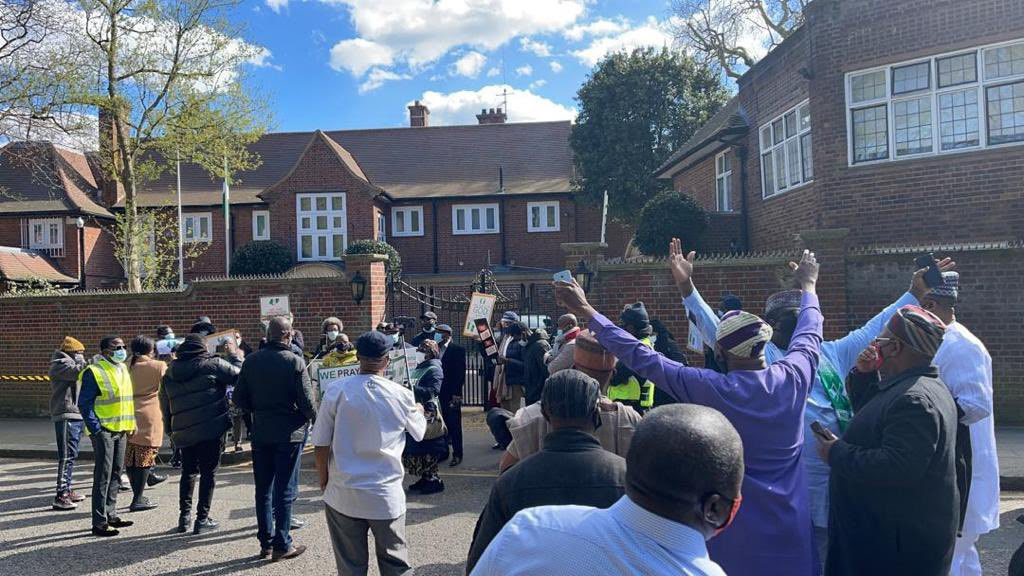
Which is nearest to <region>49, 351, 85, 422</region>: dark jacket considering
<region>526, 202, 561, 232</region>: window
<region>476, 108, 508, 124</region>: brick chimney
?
<region>526, 202, 561, 232</region>: window

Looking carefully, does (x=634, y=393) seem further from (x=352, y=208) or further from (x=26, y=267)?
(x=26, y=267)

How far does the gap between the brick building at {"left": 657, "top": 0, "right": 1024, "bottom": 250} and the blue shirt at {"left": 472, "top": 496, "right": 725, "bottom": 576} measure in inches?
493

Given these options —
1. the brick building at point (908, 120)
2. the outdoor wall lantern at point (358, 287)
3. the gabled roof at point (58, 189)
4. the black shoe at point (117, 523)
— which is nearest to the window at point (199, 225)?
the gabled roof at point (58, 189)

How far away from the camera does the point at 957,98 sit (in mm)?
11648

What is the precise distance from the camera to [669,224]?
50.4 ft

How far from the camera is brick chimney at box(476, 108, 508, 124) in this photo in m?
38.6

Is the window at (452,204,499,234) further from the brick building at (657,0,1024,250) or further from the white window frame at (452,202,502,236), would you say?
the brick building at (657,0,1024,250)

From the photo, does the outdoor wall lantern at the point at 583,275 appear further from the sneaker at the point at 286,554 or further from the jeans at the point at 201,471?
the sneaker at the point at 286,554

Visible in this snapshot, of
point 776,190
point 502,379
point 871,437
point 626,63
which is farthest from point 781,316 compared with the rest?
point 626,63

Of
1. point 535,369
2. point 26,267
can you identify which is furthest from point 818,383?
point 26,267

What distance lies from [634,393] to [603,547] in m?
4.68

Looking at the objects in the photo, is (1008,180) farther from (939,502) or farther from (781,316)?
(939,502)

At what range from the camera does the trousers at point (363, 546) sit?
4266 millimetres

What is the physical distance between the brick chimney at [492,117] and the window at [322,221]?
12991mm
